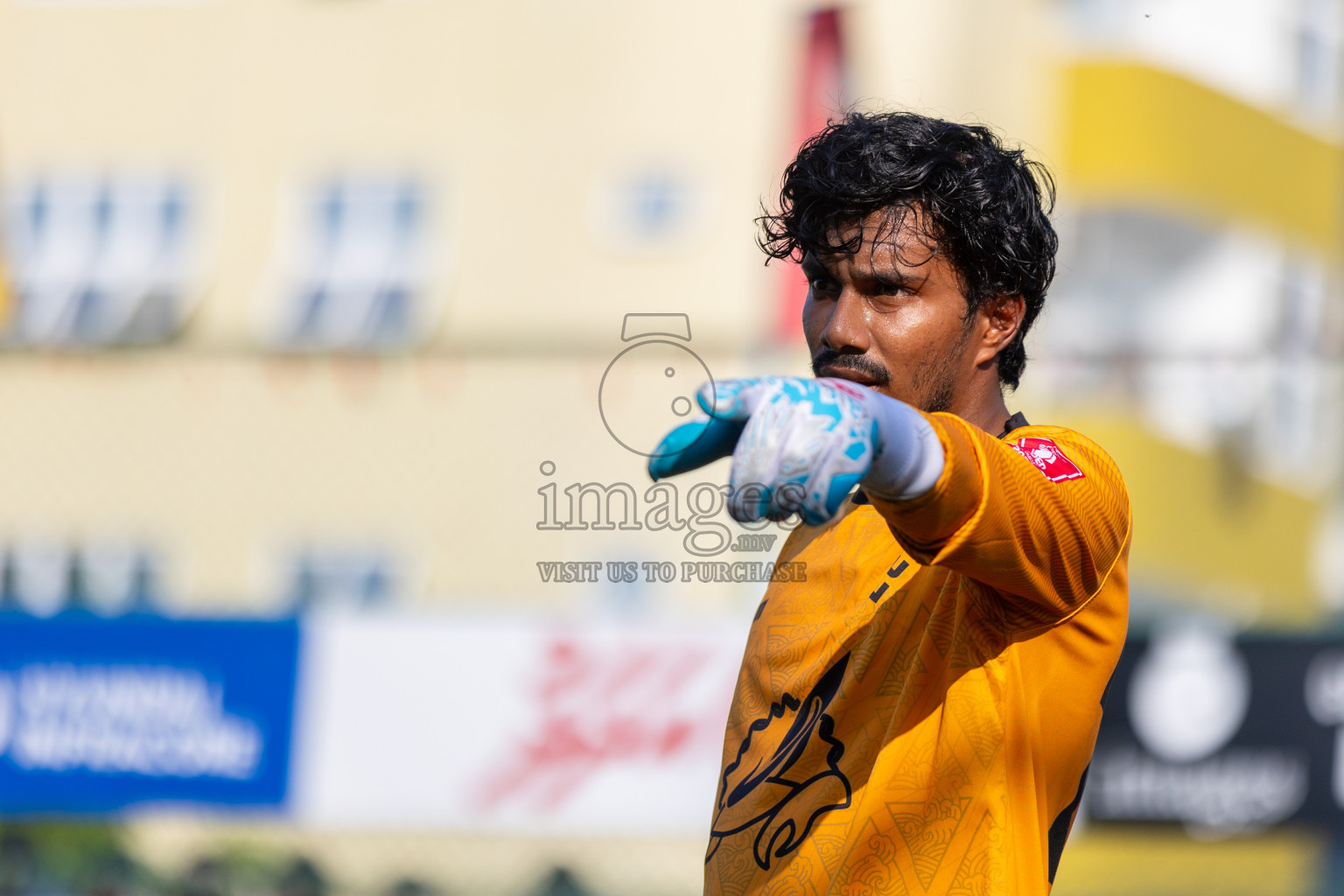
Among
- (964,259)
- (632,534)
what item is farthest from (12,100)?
(964,259)

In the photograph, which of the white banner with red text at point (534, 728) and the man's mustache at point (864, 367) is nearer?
the man's mustache at point (864, 367)

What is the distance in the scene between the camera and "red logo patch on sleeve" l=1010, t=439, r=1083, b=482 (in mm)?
1698

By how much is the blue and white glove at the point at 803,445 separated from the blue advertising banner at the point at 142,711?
464 centimetres

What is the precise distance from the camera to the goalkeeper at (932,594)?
1672 mm

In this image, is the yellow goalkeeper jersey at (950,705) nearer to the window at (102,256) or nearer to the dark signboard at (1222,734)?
the dark signboard at (1222,734)

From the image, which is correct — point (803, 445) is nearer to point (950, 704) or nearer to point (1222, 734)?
point (950, 704)

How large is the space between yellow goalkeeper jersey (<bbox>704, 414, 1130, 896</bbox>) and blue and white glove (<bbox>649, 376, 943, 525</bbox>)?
3.7 inches

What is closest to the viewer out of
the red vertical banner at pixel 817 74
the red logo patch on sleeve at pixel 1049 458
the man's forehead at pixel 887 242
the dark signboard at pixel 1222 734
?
the red logo patch on sleeve at pixel 1049 458

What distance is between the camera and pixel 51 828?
6914mm

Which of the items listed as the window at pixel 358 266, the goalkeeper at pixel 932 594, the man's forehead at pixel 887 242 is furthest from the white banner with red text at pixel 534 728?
the window at pixel 358 266

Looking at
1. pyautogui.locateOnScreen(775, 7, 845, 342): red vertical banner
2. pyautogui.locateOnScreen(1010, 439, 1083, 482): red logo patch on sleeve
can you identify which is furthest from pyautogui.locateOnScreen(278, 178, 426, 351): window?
pyautogui.locateOnScreen(1010, 439, 1083, 482): red logo patch on sleeve

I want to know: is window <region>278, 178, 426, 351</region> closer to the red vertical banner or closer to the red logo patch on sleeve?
the red vertical banner

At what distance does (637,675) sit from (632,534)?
4215 millimetres

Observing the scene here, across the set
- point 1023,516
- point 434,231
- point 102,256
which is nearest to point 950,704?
point 1023,516
